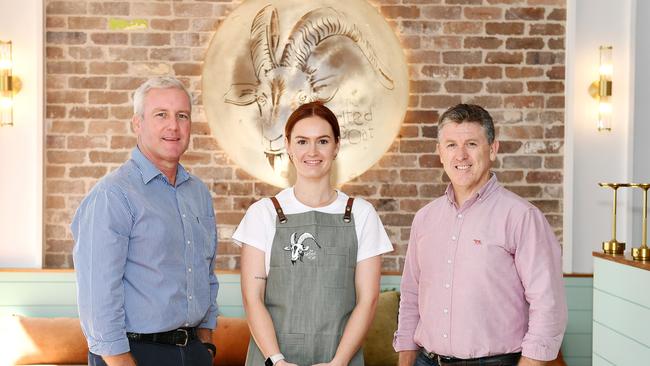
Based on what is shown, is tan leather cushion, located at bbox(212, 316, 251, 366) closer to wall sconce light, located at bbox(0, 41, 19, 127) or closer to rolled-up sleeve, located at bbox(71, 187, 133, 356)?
wall sconce light, located at bbox(0, 41, 19, 127)

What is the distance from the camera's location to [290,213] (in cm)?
256

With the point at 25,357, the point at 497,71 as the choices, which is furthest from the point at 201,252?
the point at 497,71

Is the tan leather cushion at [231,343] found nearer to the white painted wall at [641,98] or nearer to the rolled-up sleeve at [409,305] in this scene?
the rolled-up sleeve at [409,305]

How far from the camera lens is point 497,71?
4457mm

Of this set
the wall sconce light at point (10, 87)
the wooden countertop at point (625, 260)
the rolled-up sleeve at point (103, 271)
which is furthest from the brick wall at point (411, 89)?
the rolled-up sleeve at point (103, 271)

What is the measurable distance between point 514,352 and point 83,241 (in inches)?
54.4

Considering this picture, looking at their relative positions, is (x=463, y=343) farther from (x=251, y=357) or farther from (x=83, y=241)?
(x=83, y=241)

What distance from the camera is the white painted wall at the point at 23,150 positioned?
14.3 ft

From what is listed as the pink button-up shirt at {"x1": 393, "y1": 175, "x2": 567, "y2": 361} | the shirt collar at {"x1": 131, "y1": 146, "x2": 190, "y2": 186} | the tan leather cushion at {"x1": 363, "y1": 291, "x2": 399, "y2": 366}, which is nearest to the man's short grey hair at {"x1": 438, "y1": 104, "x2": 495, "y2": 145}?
the pink button-up shirt at {"x1": 393, "y1": 175, "x2": 567, "y2": 361}

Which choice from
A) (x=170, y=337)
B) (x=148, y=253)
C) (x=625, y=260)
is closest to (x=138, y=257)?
(x=148, y=253)

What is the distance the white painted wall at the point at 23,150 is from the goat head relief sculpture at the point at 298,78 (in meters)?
0.98

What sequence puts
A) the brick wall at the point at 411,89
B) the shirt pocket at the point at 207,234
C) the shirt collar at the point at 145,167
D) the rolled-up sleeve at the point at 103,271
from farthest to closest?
the brick wall at the point at 411,89 < the shirt pocket at the point at 207,234 < the shirt collar at the point at 145,167 < the rolled-up sleeve at the point at 103,271

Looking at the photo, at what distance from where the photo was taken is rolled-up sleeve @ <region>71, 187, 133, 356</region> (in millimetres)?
2285

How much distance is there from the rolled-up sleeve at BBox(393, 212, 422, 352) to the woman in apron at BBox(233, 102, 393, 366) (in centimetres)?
18
